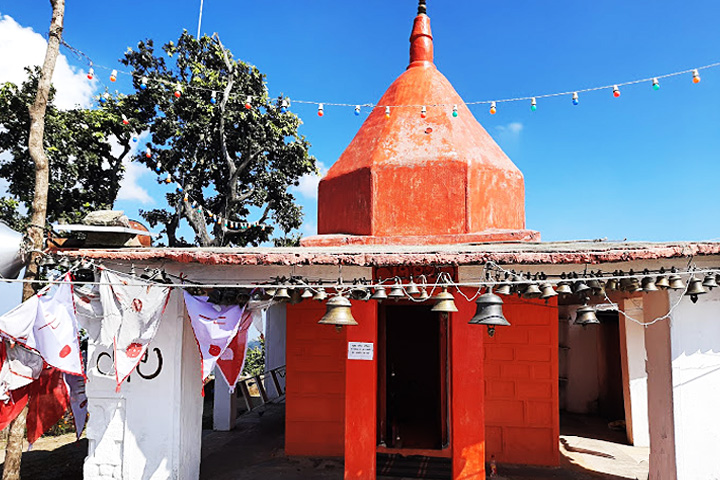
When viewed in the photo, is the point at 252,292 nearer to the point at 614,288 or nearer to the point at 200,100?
the point at 614,288

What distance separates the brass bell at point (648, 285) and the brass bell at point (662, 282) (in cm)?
6

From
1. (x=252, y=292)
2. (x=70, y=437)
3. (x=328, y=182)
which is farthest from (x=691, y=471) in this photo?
(x=70, y=437)

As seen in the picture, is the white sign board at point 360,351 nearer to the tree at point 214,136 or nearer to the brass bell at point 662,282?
the brass bell at point 662,282

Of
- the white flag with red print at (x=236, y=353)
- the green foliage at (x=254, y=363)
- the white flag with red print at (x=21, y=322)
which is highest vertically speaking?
the white flag with red print at (x=21, y=322)

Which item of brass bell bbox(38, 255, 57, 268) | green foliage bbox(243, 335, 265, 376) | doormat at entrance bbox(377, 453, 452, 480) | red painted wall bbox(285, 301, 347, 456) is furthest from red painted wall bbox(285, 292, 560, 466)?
green foliage bbox(243, 335, 265, 376)

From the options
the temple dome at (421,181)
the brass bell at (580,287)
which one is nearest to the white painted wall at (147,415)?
the temple dome at (421,181)

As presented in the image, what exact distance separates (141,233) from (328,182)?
4264 millimetres

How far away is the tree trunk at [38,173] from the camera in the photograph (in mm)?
6676

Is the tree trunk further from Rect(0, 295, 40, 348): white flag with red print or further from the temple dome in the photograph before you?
the temple dome

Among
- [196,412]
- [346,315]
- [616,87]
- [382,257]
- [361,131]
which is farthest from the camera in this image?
[361,131]

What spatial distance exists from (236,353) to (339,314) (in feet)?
6.68

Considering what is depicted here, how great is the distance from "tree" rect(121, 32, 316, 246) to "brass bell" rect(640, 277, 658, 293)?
13.9 metres

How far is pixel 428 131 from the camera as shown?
9375 millimetres

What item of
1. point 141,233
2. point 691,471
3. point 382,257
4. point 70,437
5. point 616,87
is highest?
point 616,87
